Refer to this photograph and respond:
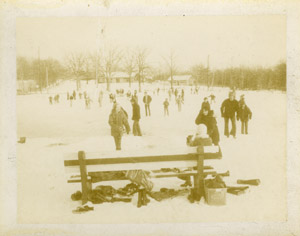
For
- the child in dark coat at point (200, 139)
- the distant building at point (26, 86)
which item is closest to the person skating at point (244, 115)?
the child in dark coat at point (200, 139)

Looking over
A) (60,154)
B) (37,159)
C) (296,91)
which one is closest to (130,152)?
(60,154)

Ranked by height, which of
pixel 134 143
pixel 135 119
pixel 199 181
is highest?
pixel 135 119

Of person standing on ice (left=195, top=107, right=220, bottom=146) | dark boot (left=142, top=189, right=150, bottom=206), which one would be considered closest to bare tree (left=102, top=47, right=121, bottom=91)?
person standing on ice (left=195, top=107, right=220, bottom=146)

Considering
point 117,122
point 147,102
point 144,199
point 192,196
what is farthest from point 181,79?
point 144,199

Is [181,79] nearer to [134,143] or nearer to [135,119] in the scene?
[135,119]

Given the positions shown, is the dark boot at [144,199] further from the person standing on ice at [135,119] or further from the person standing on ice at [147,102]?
the person standing on ice at [147,102]

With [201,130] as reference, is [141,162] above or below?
below

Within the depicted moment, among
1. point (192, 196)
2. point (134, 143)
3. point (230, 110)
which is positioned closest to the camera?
point (192, 196)

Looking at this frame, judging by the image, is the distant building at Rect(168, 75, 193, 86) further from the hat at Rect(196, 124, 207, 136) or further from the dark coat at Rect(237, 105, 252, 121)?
the dark coat at Rect(237, 105, 252, 121)
